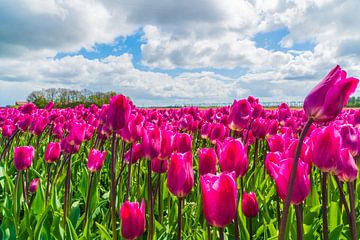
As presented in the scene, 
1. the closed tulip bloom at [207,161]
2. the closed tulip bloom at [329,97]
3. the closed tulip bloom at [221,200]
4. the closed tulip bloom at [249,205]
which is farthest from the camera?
the closed tulip bloom at [207,161]

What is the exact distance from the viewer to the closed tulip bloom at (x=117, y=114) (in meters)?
2.62

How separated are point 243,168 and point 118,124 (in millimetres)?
959

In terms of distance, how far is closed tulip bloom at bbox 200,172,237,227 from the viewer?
1587mm

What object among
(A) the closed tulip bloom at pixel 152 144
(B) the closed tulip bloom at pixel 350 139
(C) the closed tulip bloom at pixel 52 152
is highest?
(B) the closed tulip bloom at pixel 350 139

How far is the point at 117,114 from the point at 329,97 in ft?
5.14

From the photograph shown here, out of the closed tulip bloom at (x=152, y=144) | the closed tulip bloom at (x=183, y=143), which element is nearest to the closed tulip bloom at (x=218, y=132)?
the closed tulip bloom at (x=183, y=143)

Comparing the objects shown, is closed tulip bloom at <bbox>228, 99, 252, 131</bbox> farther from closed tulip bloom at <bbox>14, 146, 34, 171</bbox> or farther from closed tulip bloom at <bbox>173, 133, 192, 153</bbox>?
closed tulip bloom at <bbox>14, 146, 34, 171</bbox>

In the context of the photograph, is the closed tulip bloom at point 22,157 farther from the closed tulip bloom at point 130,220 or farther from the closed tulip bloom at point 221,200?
the closed tulip bloom at point 221,200

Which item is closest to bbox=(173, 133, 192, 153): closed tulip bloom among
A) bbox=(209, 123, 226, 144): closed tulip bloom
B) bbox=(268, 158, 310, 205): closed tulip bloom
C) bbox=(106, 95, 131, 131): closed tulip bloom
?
bbox=(106, 95, 131, 131): closed tulip bloom

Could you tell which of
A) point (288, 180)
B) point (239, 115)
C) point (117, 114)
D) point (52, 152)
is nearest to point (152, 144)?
point (117, 114)

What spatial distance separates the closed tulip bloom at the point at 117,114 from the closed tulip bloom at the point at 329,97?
1460mm

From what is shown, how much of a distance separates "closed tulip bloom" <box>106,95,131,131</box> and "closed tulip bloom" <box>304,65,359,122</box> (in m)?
1.46

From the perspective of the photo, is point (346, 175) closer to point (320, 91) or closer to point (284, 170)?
point (284, 170)

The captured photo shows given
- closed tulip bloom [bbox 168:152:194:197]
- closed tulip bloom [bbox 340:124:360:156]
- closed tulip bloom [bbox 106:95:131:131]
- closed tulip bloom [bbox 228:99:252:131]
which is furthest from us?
closed tulip bloom [bbox 228:99:252:131]
